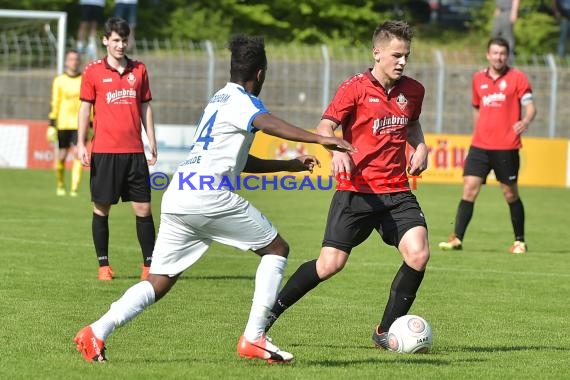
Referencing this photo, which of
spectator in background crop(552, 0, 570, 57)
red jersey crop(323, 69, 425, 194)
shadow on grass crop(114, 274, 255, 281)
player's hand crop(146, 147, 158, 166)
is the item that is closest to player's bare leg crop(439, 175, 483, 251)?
shadow on grass crop(114, 274, 255, 281)

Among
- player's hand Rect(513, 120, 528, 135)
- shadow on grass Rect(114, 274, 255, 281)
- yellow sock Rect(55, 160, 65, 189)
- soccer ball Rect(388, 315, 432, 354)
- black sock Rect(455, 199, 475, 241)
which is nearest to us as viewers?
soccer ball Rect(388, 315, 432, 354)

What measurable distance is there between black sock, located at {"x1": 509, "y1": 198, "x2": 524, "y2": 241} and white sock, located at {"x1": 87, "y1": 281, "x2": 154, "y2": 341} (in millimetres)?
8036

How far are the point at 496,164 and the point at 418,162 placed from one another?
653 centimetres

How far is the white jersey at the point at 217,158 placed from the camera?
704 cm

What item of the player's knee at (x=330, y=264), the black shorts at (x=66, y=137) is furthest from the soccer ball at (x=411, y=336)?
the black shorts at (x=66, y=137)

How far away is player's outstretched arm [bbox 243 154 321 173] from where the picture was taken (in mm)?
7344

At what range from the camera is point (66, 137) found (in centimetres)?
2053

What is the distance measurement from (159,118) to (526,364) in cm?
2391

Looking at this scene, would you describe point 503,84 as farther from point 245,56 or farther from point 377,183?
point 245,56

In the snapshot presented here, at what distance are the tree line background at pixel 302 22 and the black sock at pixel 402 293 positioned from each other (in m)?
29.0

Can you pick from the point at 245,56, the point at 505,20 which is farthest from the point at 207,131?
the point at 505,20

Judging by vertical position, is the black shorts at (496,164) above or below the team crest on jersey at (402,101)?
below

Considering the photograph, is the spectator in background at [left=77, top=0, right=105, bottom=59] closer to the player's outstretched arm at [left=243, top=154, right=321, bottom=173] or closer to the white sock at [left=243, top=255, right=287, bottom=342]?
the player's outstretched arm at [left=243, top=154, right=321, bottom=173]

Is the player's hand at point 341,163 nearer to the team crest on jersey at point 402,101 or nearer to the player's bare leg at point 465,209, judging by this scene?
the team crest on jersey at point 402,101
